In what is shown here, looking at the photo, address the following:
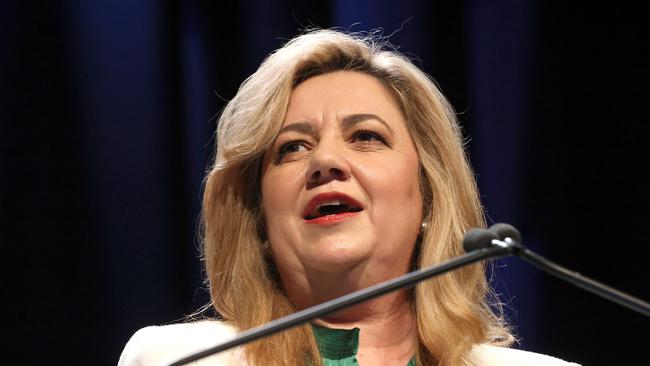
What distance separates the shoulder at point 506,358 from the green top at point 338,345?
0.28m

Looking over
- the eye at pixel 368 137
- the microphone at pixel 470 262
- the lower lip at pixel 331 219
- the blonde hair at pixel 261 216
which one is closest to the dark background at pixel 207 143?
the blonde hair at pixel 261 216

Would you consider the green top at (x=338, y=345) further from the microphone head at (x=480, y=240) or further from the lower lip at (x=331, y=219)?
the microphone head at (x=480, y=240)

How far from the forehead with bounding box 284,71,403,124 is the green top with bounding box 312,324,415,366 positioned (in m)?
0.45

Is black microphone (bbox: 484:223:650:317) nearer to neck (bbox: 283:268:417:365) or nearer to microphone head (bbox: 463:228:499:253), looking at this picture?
microphone head (bbox: 463:228:499:253)

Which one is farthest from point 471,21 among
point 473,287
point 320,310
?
point 320,310

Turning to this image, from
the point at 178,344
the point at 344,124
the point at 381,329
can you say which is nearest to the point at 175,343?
the point at 178,344

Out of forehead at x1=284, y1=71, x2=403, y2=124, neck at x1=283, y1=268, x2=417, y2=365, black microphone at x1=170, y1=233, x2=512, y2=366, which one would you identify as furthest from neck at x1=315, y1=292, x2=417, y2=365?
black microphone at x1=170, y1=233, x2=512, y2=366

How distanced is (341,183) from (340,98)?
9.1 inches

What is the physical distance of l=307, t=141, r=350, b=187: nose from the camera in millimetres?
1955

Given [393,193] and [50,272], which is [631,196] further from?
[50,272]

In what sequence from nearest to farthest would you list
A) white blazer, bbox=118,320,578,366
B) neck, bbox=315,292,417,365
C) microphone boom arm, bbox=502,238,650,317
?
microphone boom arm, bbox=502,238,650,317, white blazer, bbox=118,320,578,366, neck, bbox=315,292,417,365

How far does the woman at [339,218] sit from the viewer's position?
195cm

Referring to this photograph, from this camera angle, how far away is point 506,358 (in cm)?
210

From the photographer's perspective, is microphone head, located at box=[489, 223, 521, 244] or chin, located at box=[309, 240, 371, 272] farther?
chin, located at box=[309, 240, 371, 272]
